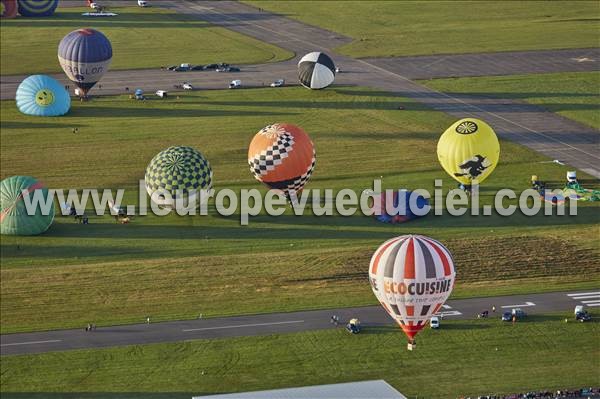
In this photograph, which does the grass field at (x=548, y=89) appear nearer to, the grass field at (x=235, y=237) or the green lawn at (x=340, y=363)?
the grass field at (x=235, y=237)

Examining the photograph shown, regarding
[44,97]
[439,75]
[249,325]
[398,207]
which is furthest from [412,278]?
[439,75]

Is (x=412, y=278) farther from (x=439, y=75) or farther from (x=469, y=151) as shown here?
(x=439, y=75)

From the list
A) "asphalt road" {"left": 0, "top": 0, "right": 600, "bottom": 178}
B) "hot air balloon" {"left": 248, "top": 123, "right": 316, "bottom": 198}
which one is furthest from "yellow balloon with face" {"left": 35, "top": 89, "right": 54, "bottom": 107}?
"hot air balloon" {"left": 248, "top": 123, "right": 316, "bottom": 198}

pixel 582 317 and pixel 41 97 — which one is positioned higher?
pixel 41 97

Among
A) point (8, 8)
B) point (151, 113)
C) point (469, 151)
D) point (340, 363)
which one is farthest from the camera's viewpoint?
point (8, 8)

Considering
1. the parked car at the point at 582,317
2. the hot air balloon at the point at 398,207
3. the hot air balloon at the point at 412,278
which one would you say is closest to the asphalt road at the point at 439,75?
the hot air balloon at the point at 398,207
